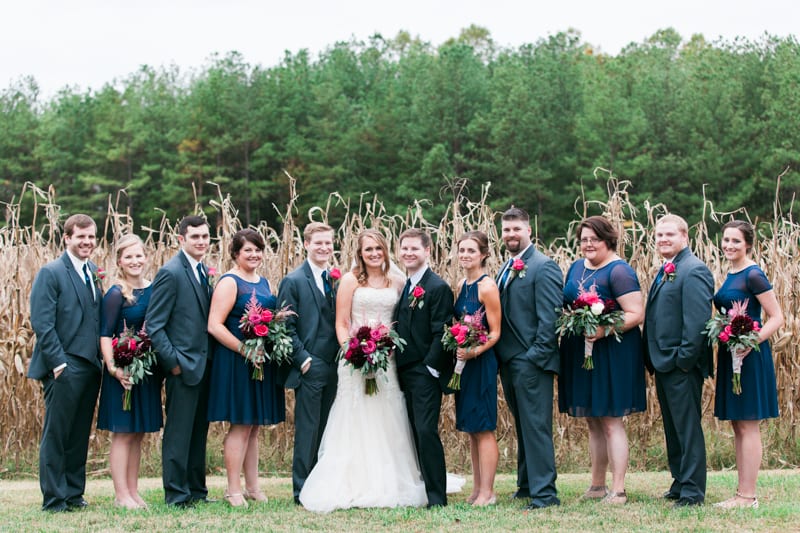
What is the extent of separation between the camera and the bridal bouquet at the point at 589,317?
666 centimetres

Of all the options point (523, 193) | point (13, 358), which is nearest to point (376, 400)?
point (13, 358)

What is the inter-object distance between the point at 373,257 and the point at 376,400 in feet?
3.53

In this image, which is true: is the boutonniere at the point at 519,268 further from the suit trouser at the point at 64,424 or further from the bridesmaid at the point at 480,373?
the suit trouser at the point at 64,424

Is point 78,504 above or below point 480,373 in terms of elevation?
below

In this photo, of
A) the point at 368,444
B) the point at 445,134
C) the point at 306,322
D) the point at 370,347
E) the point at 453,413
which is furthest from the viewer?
the point at 445,134

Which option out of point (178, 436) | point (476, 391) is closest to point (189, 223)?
point (178, 436)

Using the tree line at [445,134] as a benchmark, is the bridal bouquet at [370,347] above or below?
below

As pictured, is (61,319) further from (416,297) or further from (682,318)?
(682,318)

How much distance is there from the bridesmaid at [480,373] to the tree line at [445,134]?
970 inches

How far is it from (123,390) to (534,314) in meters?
3.04

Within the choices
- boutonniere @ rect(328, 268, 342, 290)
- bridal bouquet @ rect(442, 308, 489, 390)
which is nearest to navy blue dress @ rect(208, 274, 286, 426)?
boutonniere @ rect(328, 268, 342, 290)

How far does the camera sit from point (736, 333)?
6.45m

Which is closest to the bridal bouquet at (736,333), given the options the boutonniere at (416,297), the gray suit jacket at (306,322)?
the boutonniere at (416,297)

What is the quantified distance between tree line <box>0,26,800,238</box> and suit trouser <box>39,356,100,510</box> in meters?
25.0
